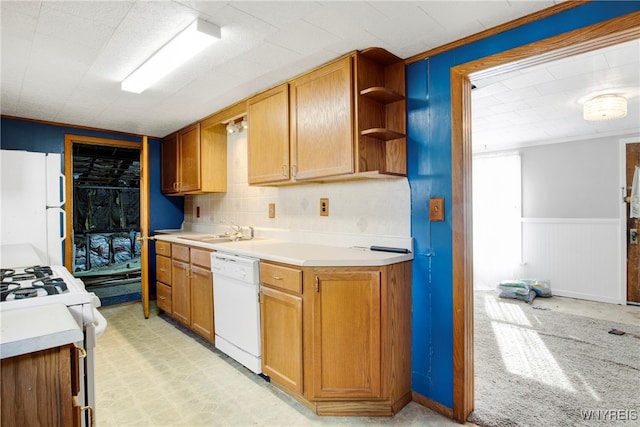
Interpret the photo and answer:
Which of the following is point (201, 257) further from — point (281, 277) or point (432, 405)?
point (432, 405)

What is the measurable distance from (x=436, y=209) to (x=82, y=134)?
3954 millimetres

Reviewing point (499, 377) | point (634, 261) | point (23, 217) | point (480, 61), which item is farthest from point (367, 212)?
point (634, 261)

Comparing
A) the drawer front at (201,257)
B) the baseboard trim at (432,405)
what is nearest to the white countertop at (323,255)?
the drawer front at (201,257)

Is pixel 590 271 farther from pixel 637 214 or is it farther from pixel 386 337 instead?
pixel 386 337

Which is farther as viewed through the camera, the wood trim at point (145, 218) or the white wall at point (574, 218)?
the white wall at point (574, 218)

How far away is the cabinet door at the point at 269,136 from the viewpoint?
2572mm

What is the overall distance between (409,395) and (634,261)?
154 inches

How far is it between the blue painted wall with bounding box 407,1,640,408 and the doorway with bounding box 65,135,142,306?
15.6ft

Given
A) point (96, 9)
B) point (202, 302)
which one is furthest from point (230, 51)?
point (202, 302)

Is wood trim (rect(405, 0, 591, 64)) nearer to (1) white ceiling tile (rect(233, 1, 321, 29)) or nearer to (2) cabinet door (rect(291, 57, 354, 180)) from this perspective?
(2) cabinet door (rect(291, 57, 354, 180))

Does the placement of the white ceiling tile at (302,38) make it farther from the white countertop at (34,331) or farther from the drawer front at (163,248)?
the drawer front at (163,248)

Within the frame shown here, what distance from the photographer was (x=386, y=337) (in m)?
1.91

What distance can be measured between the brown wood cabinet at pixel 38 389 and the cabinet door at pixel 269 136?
1858mm

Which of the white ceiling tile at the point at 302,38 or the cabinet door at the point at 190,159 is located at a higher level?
the white ceiling tile at the point at 302,38
